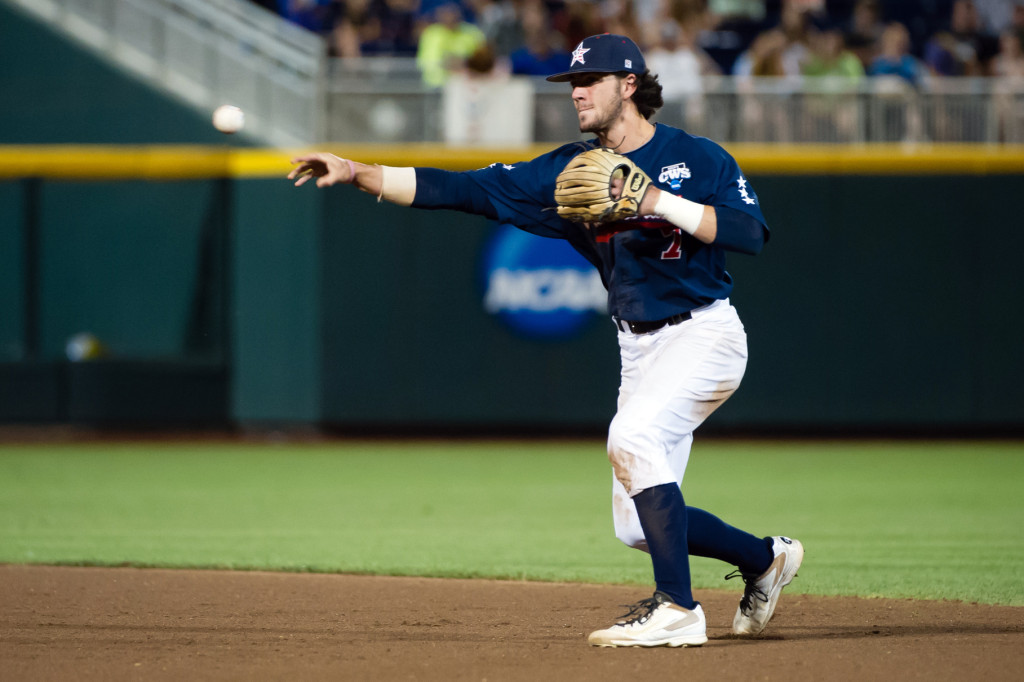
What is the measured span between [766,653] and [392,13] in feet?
35.5

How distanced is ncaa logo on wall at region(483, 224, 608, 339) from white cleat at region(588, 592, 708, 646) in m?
8.69

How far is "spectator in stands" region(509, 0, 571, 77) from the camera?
41.0ft

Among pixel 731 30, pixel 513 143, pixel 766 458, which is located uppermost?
pixel 731 30

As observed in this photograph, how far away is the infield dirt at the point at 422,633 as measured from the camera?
3.94 metres

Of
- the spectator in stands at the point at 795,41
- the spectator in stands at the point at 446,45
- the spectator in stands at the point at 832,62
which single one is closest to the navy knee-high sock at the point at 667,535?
the spectator in stands at the point at 446,45

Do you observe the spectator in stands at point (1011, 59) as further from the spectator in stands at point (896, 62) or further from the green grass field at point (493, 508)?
the green grass field at point (493, 508)

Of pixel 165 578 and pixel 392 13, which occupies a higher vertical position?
pixel 392 13

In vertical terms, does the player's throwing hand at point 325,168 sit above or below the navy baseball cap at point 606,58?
below

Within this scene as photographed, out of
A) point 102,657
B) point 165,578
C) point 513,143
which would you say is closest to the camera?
point 102,657

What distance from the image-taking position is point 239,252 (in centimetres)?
1324

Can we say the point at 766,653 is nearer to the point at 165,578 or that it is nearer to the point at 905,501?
the point at 165,578

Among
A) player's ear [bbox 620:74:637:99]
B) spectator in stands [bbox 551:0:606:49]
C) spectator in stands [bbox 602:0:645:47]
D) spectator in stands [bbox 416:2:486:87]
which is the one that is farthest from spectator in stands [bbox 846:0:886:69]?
player's ear [bbox 620:74:637:99]

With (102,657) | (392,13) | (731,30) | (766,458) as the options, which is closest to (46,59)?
(392,13)

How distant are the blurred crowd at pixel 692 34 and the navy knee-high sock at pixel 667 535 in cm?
823
